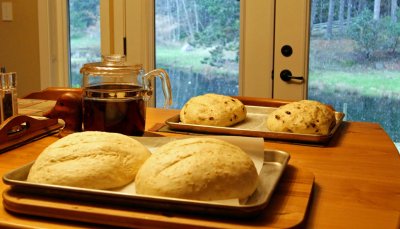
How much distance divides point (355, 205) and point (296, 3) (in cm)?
198

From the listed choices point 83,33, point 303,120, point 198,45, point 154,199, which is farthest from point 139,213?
point 83,33

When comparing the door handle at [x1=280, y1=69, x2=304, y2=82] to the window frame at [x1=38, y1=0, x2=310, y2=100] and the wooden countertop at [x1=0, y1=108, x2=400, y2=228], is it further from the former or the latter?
the wooden countertop at [x1=0, y1=108, x2=400, y2=228]

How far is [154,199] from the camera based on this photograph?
700mm

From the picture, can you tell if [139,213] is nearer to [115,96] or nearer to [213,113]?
[115,96]

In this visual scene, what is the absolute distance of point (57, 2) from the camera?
320 cm

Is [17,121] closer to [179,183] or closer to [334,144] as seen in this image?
[179,183]

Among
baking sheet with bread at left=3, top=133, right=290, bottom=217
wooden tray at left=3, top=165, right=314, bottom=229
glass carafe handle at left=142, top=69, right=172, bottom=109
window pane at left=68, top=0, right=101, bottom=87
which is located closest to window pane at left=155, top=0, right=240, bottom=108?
window pane at left=68, top=0, right=101, bottom=87

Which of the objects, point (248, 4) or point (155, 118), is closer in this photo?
point (155, 118)

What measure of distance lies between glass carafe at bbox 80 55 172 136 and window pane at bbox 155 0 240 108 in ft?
5.36

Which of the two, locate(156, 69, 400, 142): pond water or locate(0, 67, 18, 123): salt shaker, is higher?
locate(0, 67, 18, 123): salt shaker

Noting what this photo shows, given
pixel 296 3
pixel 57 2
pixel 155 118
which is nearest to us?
pixel 155 118

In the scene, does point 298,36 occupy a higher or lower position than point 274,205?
higher

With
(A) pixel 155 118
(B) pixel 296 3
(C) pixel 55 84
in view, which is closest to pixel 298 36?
(B) pixel 296 3

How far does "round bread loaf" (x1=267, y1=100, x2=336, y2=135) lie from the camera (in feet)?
4.00
